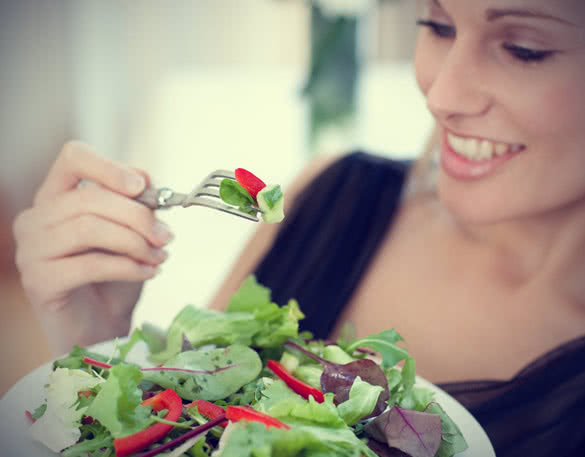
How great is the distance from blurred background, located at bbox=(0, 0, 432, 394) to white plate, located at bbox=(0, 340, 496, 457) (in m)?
1.41

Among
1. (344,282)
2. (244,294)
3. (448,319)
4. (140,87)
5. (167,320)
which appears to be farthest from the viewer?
(140,87)

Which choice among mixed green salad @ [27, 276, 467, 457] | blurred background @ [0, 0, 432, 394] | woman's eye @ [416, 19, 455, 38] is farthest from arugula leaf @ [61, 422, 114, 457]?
blurred background @ [0, 0, 432, 394]

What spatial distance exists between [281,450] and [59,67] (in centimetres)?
326

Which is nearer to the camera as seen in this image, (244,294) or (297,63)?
(244,294)

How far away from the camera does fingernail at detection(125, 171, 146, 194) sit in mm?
702

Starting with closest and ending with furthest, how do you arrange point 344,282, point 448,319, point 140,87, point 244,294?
point 244,294 → point 448,319 → point 344,282 → point 140,87

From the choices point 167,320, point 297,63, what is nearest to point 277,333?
point 167,320

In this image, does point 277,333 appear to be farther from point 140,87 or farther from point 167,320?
point 140,87

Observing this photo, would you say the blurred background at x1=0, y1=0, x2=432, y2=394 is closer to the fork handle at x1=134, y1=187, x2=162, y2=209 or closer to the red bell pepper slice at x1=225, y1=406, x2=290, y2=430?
the fork handle at x1=134, y1=187, x2=162, y2=209

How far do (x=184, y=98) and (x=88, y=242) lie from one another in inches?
95.9

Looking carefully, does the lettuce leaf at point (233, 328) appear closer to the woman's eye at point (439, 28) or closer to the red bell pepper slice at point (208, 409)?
the red bell pepper slice at point (208, 409)

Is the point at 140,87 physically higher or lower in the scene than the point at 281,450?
higher

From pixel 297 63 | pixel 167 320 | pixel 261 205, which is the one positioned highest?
pixel 297 63

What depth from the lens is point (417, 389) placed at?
595mm
